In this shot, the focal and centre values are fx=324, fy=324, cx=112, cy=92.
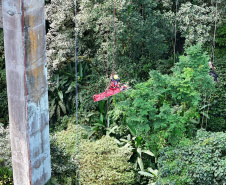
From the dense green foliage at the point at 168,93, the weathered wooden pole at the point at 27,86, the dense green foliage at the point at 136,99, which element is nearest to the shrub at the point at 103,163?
the dense green foliage at the point at 136,99

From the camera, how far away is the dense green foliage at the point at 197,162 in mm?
4598

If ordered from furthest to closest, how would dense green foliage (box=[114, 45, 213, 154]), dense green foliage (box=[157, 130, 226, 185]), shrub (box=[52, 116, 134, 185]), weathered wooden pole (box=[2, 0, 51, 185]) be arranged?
shrub (box=[52, 116, 134, 185])
dense green foliage (box=[114, 45, 213, 154])
dense green foliage (box=[157, 130, 226, 185])
weathered wooden pole (box=[2, 0, 51, 185])

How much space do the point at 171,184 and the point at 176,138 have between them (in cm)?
92

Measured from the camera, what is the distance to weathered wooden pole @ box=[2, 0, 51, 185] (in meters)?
3.77

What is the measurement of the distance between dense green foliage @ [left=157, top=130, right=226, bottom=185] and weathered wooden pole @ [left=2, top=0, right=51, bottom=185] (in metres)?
1.87

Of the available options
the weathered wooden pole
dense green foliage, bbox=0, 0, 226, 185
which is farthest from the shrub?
the weathered wooden pole

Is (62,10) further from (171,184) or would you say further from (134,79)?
(171,184)

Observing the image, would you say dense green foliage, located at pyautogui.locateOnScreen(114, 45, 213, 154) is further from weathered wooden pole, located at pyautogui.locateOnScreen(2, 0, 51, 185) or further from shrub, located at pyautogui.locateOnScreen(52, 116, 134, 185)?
weathered wooden pole, located at pyautogui.locateOnScreen(2, 0, 51, 185)

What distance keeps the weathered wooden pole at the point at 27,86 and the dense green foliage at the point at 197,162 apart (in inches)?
73.7

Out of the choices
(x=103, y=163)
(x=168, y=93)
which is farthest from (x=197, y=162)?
(x=103, y=163)

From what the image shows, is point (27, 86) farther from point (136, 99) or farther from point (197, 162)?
point (197, 162)

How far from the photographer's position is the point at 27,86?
4.02 meters

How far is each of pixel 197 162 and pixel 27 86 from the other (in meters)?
2.66

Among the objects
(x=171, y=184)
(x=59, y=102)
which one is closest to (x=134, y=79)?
(x=59, y=102)
